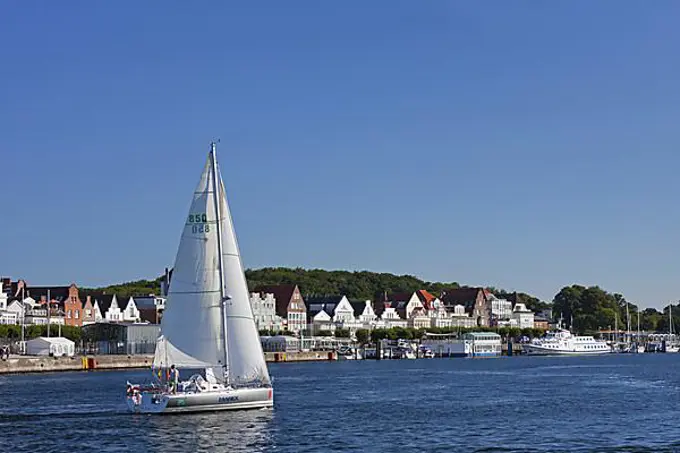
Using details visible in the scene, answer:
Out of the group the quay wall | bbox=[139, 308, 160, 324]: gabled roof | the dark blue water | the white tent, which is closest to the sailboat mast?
the dark blue water

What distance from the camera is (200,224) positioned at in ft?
162

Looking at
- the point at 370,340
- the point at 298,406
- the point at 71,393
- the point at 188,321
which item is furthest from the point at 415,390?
the point at 370,340

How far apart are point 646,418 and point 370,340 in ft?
409

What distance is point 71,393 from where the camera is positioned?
67.9 m

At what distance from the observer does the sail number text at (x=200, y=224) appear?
1946 inches

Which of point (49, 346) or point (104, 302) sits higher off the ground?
point (104, 302)

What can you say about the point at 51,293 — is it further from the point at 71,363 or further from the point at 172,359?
the point at 172,359

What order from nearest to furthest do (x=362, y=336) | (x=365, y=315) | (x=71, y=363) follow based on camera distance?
(x=71, y=363) → (x=362, y=336) → (x=365, y=315)

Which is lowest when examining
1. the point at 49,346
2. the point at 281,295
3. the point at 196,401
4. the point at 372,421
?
the point at 372,421

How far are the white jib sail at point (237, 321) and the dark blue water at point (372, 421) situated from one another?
1.91m

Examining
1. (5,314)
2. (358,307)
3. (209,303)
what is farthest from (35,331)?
(209,303)

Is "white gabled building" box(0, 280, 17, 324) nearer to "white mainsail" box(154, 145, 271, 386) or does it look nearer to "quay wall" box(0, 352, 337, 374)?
"quay wall" box(0, 352, 337, 374)

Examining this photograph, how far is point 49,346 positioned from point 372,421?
73.9 meters

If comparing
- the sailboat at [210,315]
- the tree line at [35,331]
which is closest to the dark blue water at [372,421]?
the sailboat at [210,315]
